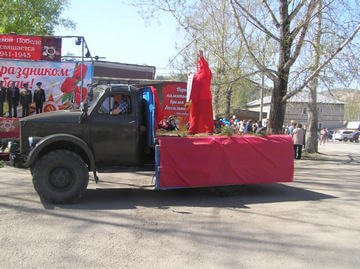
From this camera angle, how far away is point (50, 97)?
1337cm

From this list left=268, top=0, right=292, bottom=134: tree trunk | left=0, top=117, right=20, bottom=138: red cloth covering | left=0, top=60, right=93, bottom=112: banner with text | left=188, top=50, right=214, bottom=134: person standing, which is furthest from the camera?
left=268, top=0, right=292, bottom=134: tree trunk

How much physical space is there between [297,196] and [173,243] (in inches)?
167

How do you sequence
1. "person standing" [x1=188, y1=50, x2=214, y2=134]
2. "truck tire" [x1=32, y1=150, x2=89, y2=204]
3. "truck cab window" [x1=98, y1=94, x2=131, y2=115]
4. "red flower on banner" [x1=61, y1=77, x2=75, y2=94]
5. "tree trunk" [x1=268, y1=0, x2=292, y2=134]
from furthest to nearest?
"red flower on banner" [x1=61, y1=77, x2=75, y2=94] < "tree trunk" [x1=268, y1=0, x2=292, y2=134] < "person standing" [x1=188, y1=50, x2=214, y2=134] < "truck cab window" [x1=98, y1=94, x2=131, y2=115] < "truck tire" [x1=32, y1=150, x2=89, y2=204]

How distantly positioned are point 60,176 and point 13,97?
8.49 m

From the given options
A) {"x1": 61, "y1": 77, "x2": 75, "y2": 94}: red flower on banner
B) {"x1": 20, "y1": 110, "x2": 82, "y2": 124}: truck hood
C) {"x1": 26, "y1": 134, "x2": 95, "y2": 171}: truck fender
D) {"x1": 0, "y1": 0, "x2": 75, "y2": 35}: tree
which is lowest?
{"x1": 26, "y1": 134, "x2": 95, "y2": 171}: truck fender

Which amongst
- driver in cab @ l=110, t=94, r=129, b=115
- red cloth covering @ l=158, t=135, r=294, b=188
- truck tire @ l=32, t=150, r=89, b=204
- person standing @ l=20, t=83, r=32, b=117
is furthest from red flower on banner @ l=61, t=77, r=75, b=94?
red cloth covering @ l=158, t=135, r=294, b=188

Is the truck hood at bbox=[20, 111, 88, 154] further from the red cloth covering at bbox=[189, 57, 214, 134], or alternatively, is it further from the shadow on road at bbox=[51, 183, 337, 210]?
the red cloth covering at bbox=[189, 57, 214, 134]

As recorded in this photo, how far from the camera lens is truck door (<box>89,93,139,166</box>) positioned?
6449 millimetres

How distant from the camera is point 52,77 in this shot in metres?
13.2

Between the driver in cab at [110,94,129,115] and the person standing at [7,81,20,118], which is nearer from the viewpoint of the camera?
the driver in cab at [110,94,129,115]

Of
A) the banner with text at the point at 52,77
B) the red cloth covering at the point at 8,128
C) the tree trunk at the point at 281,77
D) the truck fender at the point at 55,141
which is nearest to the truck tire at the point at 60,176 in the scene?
the truck fender at the point at 55,141

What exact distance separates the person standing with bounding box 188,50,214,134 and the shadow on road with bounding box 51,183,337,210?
157 cm

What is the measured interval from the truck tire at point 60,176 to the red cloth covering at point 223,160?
5.25ft

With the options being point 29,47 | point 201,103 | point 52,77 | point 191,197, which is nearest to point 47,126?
point 191,197
